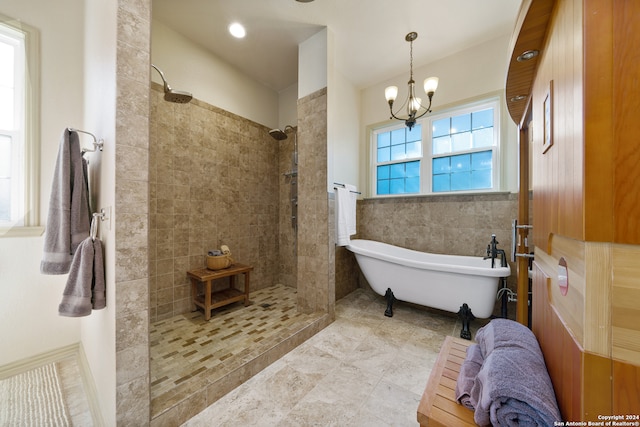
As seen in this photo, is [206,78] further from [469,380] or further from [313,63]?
[469,380]

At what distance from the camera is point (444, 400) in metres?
0.85

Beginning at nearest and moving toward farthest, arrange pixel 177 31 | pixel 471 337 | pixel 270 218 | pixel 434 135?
pixel 471 337, pixel 177 31, pixel 434 135, pixel 270 218

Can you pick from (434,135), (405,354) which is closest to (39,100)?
(405,354)

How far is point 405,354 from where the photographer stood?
1.82m

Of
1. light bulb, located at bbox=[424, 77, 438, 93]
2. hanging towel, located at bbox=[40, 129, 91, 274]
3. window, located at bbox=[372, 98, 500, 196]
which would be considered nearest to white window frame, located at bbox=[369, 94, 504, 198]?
window, located at bbox=[372, 98, 500, 196]

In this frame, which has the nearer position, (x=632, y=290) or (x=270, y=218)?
(x=632, y=290)

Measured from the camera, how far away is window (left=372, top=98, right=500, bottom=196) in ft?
8.34

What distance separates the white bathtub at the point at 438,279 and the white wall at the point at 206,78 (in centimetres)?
229

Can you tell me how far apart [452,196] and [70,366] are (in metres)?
3.76

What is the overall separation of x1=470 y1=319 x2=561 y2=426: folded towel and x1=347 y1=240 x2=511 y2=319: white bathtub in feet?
4.08

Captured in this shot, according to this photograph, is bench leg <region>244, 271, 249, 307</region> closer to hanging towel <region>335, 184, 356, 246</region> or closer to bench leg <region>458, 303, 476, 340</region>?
hanging towel <region>335, 184, 356, 246</region>

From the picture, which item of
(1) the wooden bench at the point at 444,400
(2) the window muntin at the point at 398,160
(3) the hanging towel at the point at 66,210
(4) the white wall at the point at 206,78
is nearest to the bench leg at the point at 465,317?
(1) the wooden bench at the point at 444,400

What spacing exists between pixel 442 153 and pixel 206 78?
293 cm

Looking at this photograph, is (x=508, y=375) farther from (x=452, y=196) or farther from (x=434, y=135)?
(x=434, y=135)
